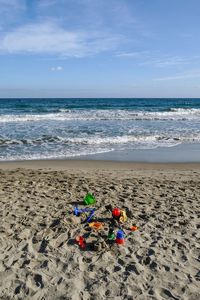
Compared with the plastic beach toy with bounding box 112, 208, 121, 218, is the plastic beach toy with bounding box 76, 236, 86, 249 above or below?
below

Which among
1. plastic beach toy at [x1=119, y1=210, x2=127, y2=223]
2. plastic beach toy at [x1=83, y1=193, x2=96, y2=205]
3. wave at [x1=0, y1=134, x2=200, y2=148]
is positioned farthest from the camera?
wave at [x1=0, y1=134, x2=200, y2=148]

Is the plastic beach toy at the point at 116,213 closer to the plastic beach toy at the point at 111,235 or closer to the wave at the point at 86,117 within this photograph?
the plastic beach toy at the point at 111,235

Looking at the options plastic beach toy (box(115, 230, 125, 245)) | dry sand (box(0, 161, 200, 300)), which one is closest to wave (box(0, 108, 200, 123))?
dry sand (box(0, 161, 200, 300))

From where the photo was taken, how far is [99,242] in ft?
15.6

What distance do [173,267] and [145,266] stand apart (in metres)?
0.34

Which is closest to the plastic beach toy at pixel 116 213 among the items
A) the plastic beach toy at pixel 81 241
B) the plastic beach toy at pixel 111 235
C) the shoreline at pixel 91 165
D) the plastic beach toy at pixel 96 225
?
the plastic beach toy at pixel 96 225

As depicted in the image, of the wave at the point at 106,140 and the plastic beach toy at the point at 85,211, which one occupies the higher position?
the wave at the point at 106,140

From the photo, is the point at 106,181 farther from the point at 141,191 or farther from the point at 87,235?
the point at 87,235

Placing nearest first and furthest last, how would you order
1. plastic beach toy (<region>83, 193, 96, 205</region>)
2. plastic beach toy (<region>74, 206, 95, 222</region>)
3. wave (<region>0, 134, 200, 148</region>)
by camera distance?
plastic beach toy (<region>74, 206, 95, 222</region>)
plastic beach toy (<region>83, 193, 96, 205</region>)
wave (<region>0, 134, 200, 148</region>)

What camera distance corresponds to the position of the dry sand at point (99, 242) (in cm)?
375

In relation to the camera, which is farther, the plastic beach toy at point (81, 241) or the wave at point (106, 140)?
the wave at point (106, 140)

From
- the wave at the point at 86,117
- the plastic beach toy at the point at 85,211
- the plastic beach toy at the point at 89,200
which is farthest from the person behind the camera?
the wave at the point at 86,117

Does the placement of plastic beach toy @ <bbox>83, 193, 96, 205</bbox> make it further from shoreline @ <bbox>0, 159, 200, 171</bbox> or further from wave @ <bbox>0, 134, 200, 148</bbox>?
wave @ <bbox>0, 134, 200, 148</bbox>

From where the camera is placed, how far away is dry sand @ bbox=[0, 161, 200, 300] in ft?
12.3
